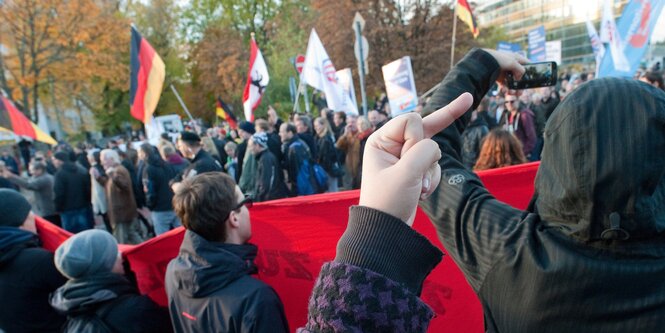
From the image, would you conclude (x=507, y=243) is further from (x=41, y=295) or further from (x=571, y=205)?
(x=41, y=295)

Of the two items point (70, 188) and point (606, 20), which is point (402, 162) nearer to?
point (70, 188)

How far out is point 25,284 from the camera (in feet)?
7.90

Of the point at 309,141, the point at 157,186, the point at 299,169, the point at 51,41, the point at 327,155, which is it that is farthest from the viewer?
the point at 51,41

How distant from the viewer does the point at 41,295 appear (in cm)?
248

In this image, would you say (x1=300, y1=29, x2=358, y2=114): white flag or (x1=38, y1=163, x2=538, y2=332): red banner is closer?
(x1=38, y1=163, x2=538, y2=332): red banner

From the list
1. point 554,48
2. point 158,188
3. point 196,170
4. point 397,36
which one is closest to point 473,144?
point 196,170

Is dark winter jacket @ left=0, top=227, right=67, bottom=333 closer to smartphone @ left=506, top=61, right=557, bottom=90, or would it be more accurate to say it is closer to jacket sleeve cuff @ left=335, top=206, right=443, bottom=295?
jacket sleeve cuff @ left=335, top=206, right=443, bottom=295

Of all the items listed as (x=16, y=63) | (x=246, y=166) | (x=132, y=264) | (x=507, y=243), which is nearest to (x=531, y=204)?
(x=507, y=243)

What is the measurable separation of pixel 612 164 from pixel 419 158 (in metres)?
0.46

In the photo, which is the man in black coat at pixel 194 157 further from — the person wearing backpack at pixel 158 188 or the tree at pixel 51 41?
the tree at pixel 51 41

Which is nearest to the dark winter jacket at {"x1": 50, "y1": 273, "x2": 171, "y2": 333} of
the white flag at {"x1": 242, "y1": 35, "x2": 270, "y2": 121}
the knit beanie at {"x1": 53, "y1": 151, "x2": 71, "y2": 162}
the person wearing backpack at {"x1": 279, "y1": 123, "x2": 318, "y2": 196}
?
the person wearing backpack at {"x1": 279, "y1": 123, "x2": 318, "y2": 196}

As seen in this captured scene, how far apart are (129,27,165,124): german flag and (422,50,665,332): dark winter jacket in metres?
6.67

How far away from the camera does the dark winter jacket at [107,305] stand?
1.97 meters

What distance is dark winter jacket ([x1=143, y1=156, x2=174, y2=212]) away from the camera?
6059 millimetres
